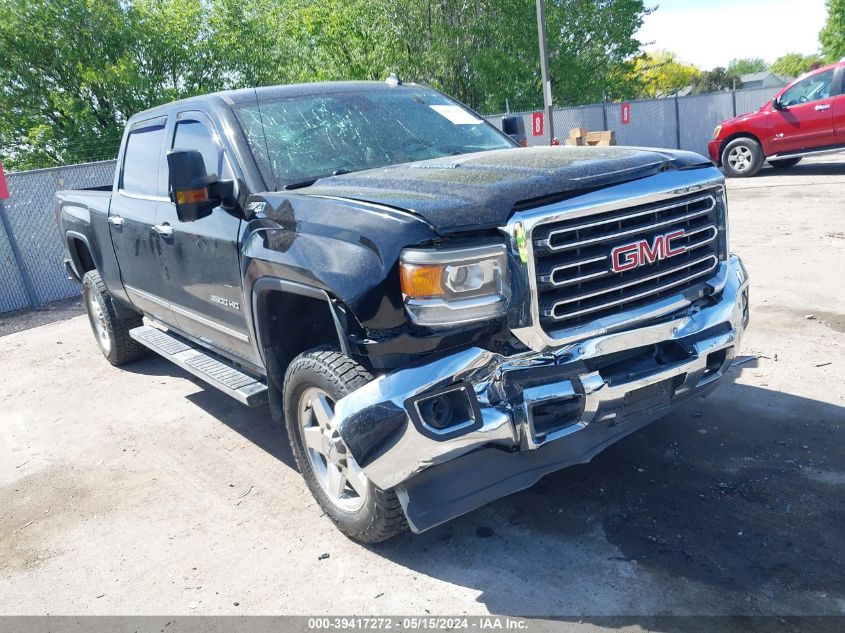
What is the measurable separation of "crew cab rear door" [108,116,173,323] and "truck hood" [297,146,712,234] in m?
1.68

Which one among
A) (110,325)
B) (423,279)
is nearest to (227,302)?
(423,279)

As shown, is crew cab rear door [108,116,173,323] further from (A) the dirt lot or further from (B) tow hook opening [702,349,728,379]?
(B) tow hook opening [702,349,728,379]

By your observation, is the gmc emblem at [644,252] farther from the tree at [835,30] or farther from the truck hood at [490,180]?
the tree at [835,30]

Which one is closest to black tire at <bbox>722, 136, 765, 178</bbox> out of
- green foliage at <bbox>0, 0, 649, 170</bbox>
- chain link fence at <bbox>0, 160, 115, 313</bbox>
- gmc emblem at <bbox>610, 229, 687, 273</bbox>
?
chain link fence at <bbox>0, 160, 115, 313</bbox>

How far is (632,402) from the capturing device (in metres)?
2.98

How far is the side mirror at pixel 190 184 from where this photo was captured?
3.49 m

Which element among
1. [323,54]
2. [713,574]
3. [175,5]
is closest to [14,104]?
[175,5]

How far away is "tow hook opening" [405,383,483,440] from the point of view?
8.70 ft

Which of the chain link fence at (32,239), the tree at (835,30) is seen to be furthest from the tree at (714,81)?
the chain link fence at (32,239)

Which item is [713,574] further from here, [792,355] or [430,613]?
[792,355]

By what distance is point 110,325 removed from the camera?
6.36m

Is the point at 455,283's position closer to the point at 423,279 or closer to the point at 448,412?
the point at 423,279

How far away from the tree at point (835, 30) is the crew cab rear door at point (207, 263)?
5121 cm

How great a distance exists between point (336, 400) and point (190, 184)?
1.32 meters
